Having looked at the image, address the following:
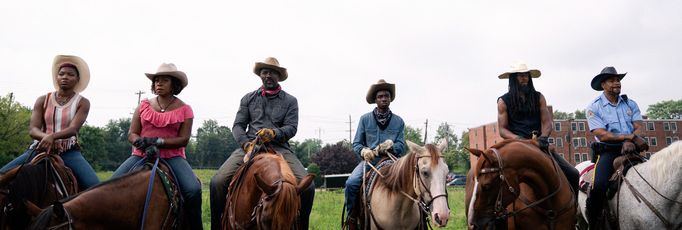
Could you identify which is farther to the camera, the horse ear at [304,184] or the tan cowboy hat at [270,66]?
the tan cowboy hat at [270,66]

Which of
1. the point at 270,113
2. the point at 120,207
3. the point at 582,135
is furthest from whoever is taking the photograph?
the point at 582,135

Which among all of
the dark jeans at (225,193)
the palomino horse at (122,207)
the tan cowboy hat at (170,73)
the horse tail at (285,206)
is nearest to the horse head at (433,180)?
the dark jeans at (225,193)

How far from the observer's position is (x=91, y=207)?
449 cm

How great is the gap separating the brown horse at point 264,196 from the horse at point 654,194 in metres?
4.21

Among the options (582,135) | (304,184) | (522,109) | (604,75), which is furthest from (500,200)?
(582,135)

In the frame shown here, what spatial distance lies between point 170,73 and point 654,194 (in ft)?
21.2

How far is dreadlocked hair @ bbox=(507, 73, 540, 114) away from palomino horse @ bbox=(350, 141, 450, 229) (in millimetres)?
1257

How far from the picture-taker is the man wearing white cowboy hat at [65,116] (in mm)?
6066

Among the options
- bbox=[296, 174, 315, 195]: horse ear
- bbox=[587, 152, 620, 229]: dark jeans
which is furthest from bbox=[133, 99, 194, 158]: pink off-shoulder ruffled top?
bbox=[587, 152, 620, 229]: dark jeans

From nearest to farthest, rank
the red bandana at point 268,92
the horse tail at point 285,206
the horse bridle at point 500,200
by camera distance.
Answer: the horse tail at point 285,206 < the horse bridle at point 500,200 < the red bandana at point 268,92

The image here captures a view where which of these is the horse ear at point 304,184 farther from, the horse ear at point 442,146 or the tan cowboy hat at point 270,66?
the tan cowboy hat at point 270,66

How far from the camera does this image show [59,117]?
240 inches

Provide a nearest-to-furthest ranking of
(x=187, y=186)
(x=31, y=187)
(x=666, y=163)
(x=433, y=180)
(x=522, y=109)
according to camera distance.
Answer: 1. (x=31, y=187)
2. (x=666, y=163)
3. (x=433, y=180)
4. (x=187, y=186)
5. (x=522, y=109)

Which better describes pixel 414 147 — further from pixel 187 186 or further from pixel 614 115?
pixel 614 115
